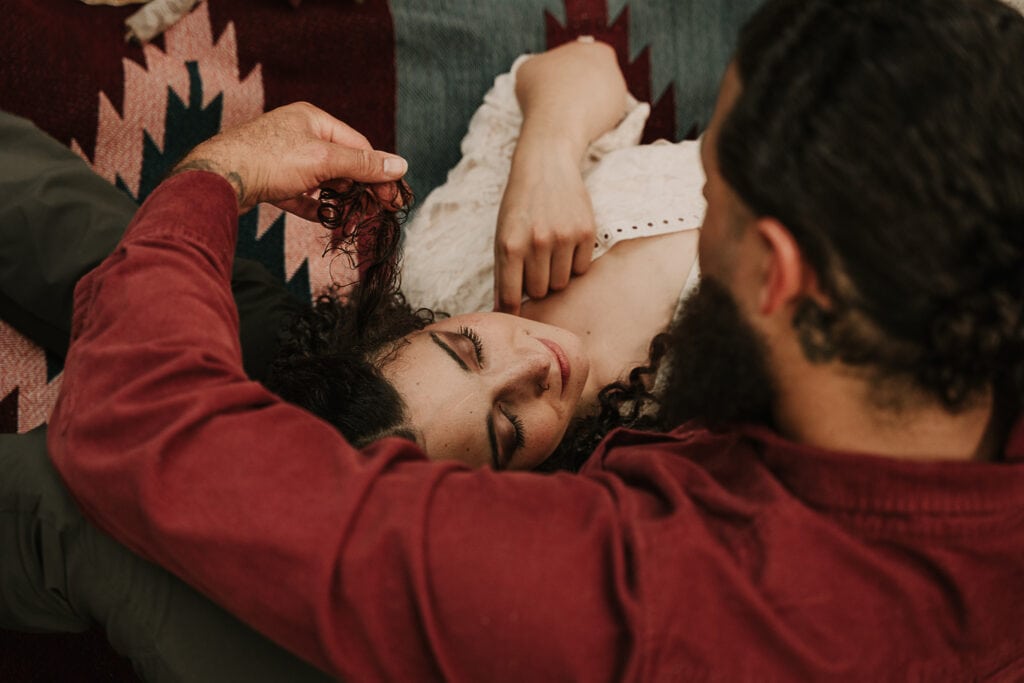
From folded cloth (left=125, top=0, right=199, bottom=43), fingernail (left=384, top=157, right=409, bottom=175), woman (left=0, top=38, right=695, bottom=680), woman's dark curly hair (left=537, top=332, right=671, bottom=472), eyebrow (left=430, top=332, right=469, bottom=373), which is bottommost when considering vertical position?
woman's dark curly hair (left=537, top=332, right=671, bottom=472)

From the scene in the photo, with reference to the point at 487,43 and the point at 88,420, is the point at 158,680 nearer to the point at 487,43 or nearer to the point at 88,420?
the point at 88,420

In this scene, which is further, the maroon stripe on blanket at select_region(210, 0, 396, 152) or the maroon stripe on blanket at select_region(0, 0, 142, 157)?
the maroon stripe on blanket at select_region(210, 0, 396, 152)

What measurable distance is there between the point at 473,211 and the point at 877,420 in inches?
35.0

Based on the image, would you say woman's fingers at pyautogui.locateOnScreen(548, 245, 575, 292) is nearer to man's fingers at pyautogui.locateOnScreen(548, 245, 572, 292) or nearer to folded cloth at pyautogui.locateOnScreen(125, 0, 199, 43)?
man's fingers at pyautogui.locateOnScreen(548, 245, 572, 292)

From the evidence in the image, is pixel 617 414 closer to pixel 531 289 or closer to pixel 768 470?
pixel 531 289

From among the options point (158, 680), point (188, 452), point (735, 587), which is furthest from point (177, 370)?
point (735, 587)

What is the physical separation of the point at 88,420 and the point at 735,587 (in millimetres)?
594

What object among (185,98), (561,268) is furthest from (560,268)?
(185,98)

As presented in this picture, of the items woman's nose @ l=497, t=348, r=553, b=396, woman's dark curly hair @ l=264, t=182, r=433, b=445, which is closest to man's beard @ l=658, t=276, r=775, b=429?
woman's nose @ l=497, t=348, r=553, b=396

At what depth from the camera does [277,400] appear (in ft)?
2.59

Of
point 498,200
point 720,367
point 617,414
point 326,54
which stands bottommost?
point 617,414

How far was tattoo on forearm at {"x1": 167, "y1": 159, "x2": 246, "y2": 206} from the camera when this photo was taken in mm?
961

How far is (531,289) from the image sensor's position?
49.6 inches

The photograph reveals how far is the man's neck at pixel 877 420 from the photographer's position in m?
0.70
